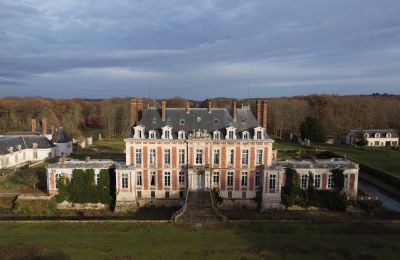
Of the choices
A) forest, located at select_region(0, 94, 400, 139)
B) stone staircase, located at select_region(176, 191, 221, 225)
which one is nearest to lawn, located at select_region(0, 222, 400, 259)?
stone staircase, located at select_region(176, 191, 221, 225)

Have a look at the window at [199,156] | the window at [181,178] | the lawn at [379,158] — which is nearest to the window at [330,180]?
the window at [199,156]

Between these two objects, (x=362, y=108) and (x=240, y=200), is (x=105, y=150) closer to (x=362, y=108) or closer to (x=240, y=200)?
(x=240, y=200)

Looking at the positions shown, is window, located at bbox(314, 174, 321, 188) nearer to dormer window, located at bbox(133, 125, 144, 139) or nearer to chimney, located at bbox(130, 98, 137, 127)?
dormer window, located at bbox(133, 125, 144, 139)

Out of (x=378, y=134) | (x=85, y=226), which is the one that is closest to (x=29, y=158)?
(x=85, y=226)

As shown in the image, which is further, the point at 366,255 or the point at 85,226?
the point at 85,226

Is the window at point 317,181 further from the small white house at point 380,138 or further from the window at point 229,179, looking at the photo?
the small white house at point 380,138

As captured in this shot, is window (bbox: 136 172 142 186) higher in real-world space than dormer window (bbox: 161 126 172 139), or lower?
lower

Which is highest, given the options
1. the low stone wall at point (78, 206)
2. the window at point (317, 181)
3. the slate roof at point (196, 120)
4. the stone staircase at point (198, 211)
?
the slate roof at point (196, 120)
